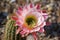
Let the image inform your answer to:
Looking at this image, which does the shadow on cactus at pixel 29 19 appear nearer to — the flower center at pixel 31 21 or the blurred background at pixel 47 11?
the flower center at pixel 31 21

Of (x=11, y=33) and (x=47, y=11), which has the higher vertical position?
(x=47, y=11)

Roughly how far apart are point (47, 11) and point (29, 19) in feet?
2.01

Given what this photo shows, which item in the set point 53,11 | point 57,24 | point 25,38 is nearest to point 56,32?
point 57,24

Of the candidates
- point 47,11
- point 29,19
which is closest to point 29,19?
point 29,19

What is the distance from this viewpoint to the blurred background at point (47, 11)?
4.81ft

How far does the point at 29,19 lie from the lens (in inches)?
35.0

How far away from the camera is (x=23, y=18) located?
859 millimetres

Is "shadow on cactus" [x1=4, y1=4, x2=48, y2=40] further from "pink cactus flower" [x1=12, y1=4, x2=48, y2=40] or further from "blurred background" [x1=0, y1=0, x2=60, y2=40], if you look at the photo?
"blurred background" [x1=0, y1=0, x2=60, y2=40]

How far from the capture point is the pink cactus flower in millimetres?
846

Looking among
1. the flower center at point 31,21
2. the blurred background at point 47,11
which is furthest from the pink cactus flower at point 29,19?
the blurred background at point 47,11

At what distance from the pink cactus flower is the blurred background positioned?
0.59m

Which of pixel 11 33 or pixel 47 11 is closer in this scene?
pixel 11 33

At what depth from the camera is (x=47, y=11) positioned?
148cm

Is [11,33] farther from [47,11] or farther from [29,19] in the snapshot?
[47,11]
